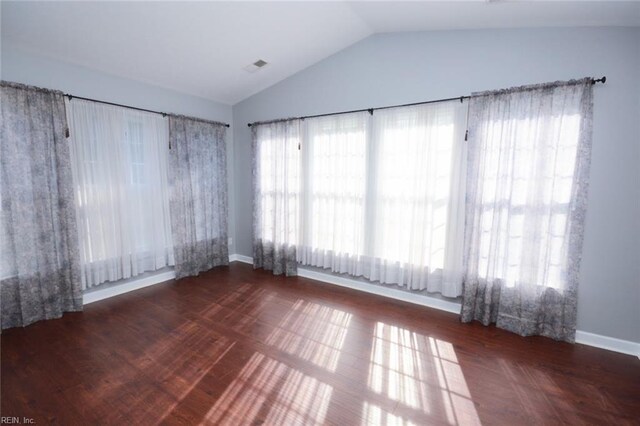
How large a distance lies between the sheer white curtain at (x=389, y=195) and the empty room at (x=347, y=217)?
0.03 metres

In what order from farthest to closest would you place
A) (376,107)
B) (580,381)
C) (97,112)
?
(376,107), (97,112), (580,381)

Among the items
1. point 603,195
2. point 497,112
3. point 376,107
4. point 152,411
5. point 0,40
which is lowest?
point 152,411

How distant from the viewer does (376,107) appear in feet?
10.8

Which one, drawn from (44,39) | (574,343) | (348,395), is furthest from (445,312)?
(44,39)

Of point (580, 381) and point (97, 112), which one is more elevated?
point (97, 112)

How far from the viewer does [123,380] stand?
1.97 m

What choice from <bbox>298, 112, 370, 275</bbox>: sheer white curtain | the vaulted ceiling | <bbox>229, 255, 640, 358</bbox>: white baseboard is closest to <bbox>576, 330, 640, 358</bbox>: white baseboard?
<bbox>229, 255, 640, 358</bbox>: white baseboard

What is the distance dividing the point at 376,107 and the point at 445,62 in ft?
2.72

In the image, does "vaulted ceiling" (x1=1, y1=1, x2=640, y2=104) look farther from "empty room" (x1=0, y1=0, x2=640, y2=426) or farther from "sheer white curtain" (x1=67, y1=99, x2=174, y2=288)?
"sheer white curtain" (x1=67, y1=99, x2=174, y2=288)

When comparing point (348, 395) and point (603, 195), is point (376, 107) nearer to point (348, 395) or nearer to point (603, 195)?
point (603, 195)

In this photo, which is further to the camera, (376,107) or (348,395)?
(376,107)

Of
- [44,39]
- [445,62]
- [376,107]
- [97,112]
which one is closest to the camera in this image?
[44,39]

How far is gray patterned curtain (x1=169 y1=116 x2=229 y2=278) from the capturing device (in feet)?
12.6

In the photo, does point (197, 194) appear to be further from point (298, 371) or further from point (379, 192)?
point (298, 371)
